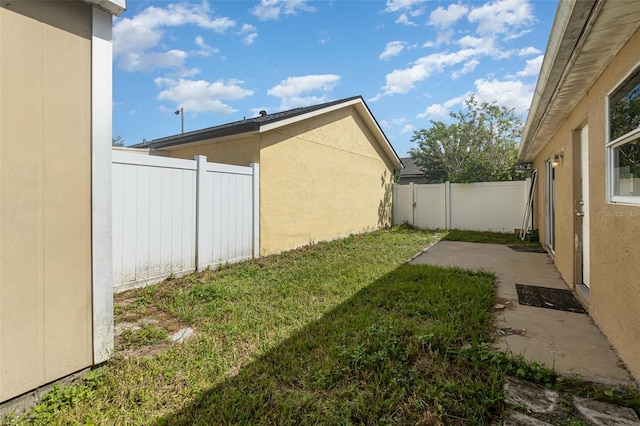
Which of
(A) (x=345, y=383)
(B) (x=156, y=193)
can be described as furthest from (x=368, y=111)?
(A) (x=345, y=383)

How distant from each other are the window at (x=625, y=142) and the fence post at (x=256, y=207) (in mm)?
5197

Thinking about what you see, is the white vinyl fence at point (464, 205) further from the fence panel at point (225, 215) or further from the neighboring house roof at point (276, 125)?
the fence panel at point (225, 215)

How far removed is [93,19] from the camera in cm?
210

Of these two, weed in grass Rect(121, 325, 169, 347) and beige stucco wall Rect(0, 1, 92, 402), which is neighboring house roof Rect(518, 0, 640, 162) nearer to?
beige stucco wall Rect(0, 1, 92, 402)

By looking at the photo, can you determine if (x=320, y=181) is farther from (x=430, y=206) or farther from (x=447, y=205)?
(x=447, y=205)

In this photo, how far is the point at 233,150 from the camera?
21.5 ft

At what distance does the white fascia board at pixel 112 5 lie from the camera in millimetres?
2075

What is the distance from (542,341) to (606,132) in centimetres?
207

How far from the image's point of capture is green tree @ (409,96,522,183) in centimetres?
1901

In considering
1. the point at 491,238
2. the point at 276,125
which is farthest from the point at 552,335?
the point at 491,238

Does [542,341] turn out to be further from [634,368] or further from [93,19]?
[93,19]

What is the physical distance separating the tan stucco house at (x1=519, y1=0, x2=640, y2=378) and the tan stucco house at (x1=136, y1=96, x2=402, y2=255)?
4.78m

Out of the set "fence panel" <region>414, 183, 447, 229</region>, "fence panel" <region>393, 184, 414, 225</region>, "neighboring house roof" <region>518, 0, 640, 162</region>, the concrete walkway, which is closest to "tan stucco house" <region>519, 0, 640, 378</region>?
"neighboring house roof" <region>518, 0, 640, 162</region>

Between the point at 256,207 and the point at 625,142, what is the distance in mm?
5315
